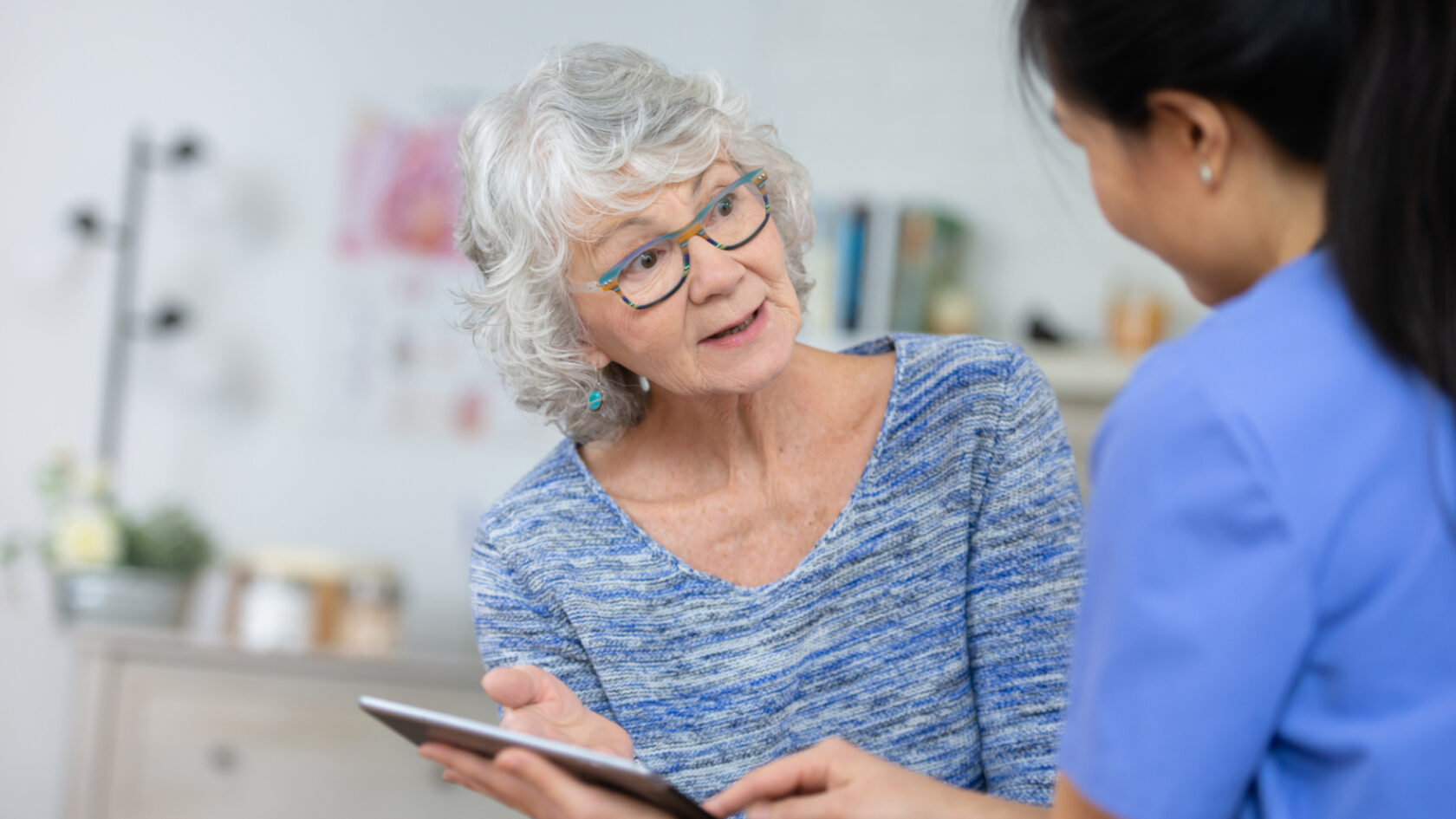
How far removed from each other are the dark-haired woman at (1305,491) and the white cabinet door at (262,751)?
83.8 inches

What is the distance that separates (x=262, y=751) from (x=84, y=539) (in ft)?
1.93

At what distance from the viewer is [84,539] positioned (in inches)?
104

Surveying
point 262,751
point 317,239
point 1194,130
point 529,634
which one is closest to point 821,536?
point 529,634

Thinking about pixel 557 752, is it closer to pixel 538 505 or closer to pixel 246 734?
pixel 538 505

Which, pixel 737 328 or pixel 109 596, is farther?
pixel 109 596

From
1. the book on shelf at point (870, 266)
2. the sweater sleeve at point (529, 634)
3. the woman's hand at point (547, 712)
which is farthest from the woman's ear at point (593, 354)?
the book on shelf at point (870, 266)

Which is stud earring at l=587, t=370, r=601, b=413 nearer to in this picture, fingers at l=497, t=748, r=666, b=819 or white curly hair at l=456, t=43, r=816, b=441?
white curly hair at l=456, t=43, r=816, b=441

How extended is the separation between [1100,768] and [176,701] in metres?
2.38

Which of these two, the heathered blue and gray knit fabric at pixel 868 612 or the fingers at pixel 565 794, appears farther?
the heathered blue and gray knit fabric at pixel 868 612

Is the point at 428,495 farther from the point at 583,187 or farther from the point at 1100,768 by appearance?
the point at 1100,768

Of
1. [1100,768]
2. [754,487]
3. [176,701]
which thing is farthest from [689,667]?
[176,701]

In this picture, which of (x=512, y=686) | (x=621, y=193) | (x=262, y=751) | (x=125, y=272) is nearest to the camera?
(x=512, y=686)

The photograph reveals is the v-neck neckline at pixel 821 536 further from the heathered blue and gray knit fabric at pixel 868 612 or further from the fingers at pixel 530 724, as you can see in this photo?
the fingers at pixel 530 724

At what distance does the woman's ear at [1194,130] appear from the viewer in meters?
0.65
